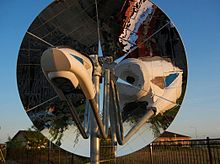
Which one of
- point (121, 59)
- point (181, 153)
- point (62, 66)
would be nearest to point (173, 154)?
point (181, 153)

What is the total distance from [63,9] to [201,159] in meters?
7.17

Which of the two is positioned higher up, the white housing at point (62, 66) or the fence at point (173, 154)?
the white housing at point (62, 66)

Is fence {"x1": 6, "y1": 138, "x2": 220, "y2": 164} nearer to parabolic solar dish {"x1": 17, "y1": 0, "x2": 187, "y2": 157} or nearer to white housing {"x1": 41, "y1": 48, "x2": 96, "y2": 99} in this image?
parabolic solar dish {"x1": 17, "y1": 0, "x2": 187, "y2": 157}

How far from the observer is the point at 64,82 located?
440cm

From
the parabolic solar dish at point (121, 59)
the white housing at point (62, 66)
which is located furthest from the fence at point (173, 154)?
the white housing at point (62, 66)

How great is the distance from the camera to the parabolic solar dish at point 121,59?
7.66 m

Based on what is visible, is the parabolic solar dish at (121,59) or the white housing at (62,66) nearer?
the white housing at (62,66)

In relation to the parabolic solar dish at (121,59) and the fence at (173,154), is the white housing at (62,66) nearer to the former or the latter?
the parabolic solar dish at (121,59)

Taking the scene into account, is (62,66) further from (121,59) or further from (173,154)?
(173,154)

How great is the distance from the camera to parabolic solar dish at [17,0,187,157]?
25.1 ft

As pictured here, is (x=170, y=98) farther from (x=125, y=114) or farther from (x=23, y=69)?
(x=23, y=69)

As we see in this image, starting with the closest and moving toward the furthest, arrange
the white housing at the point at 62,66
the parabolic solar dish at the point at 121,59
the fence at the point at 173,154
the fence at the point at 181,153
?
the white housing at the point at 62,66 < the parabolic solar dish at the point at 121,59 < the fence at the point at 181,153 < the fence at the point at 173,154

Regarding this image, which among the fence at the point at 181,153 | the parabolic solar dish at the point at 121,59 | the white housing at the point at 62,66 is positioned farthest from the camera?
the fence at the point at 181,153

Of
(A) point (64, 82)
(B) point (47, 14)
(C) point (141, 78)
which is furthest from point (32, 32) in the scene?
(A) point (64, 82)
